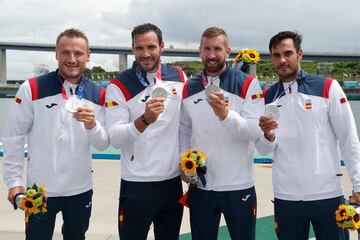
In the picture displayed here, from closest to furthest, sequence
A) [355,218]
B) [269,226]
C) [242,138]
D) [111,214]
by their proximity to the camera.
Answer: [355,218] → [242,138] → [269,226] → [111,214]

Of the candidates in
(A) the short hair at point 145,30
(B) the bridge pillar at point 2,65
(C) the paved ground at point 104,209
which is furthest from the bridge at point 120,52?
(A) the short hair at point 145,30

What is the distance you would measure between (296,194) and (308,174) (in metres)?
0.20

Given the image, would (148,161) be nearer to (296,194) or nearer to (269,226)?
(296,194)

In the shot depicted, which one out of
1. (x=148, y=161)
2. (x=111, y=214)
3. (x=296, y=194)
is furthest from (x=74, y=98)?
A: (x=111, y=214)

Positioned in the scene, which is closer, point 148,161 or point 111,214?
point 148,161

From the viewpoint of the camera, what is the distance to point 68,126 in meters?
3.54

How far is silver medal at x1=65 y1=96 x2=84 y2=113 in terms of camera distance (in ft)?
10.8

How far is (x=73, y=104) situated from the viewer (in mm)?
3363

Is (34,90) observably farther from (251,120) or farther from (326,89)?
(326,89)

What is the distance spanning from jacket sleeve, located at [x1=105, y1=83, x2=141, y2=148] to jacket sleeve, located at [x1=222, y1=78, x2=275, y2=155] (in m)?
0.77

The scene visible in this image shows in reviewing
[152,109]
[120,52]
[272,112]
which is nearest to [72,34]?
[152,109]

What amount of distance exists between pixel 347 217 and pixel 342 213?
0.19 ft

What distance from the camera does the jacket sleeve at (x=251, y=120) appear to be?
3412mm

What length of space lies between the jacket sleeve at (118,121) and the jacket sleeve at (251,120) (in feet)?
2.53
